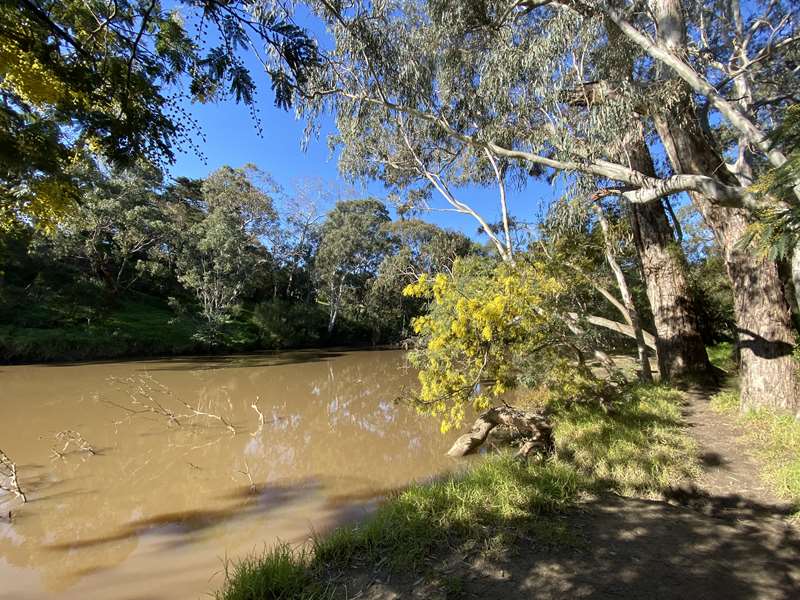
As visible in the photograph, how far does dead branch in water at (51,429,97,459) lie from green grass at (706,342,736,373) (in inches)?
433

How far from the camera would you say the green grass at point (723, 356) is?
836 cm

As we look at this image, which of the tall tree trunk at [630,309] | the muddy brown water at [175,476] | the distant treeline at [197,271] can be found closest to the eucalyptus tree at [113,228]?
the distant treeline at [197,271]

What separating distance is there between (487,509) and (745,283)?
4547 millimetres

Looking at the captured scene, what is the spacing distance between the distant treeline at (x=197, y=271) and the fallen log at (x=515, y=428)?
19.0ft

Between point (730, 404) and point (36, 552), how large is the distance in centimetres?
746

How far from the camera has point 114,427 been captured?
6.11m

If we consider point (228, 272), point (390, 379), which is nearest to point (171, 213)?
point (228, 272)

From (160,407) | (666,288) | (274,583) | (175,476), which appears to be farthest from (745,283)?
(160,407)

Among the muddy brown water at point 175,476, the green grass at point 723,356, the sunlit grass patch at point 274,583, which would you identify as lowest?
the muddy brown water at point 175,476

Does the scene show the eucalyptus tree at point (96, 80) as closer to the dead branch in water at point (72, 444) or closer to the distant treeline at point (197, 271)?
the dead branch in water at point (72, 444)

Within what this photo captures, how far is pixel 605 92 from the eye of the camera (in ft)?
16.2

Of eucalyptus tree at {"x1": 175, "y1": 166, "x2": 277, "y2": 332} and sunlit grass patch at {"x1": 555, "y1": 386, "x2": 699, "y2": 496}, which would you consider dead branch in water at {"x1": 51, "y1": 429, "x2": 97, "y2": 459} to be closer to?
sunlit grass patch at {"x1": 555, "y1": 386, "x2": 699, "y2": 496}

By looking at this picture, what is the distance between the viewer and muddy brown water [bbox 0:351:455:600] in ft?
9.91

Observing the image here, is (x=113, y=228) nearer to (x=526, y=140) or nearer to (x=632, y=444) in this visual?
(x=526, y=140)
